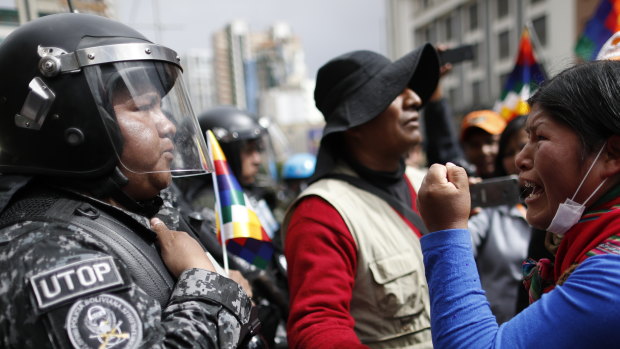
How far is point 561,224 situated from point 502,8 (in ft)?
124

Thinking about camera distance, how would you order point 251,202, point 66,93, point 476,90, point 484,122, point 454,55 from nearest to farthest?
point 66,93, point 454,55, point 251,202, point 484,122, point 476,90

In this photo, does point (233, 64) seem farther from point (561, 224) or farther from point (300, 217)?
point (561, 224)

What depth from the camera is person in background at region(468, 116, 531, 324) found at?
263cm

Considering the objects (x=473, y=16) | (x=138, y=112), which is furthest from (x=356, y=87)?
(x=473, y=16)

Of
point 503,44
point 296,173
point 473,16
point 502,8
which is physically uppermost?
point 296,173

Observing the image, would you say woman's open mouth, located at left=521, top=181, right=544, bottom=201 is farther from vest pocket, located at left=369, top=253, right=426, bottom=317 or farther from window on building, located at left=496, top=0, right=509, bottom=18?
window on building, located at left=496, top=0, right=509, bottom=18

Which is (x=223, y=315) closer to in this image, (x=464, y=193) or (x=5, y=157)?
(x=464, y=193)

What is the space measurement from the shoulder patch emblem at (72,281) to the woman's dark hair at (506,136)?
2.69m

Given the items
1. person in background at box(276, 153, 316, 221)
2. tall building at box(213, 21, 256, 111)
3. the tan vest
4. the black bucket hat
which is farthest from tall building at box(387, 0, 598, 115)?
the tan vest

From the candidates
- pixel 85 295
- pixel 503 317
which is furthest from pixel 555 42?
pixel 85 295

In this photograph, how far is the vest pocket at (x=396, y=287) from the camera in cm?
189

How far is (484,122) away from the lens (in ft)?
12.5

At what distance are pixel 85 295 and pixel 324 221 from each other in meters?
0.97

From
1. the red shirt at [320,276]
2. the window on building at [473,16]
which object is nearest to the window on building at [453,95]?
the window on building at [473,16]
